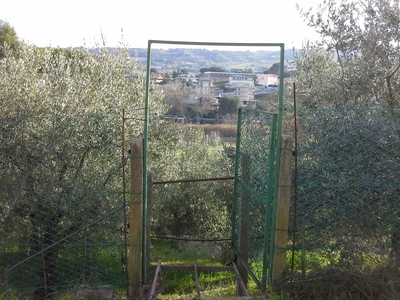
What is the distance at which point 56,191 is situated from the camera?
6.04m

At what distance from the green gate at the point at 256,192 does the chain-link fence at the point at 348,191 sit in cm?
30

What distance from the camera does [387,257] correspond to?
4910mm

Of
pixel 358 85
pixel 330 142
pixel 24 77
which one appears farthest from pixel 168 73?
pixel 330 142

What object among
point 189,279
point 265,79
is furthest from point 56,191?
point 265,79

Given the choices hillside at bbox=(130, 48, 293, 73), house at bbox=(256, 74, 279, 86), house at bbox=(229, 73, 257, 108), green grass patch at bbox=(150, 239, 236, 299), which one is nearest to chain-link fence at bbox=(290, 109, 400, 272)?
green grass patch at bbox=(150, 239, 236, 299)

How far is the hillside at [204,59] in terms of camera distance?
34.6ft

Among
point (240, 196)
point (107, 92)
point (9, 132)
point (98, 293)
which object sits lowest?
point (98, 293)

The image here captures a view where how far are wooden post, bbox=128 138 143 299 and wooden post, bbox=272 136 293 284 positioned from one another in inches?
57.6

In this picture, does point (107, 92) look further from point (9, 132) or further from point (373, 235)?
point (373, 235)

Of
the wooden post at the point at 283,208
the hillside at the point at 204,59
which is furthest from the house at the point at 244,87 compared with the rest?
the wooden post at the point at 283,208

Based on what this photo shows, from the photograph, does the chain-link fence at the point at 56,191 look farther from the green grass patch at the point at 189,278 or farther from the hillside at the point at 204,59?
the hillside at the point at 204,59

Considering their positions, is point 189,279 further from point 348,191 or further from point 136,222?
point 348,191

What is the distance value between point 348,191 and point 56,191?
11.7ft

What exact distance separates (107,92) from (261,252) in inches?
197
